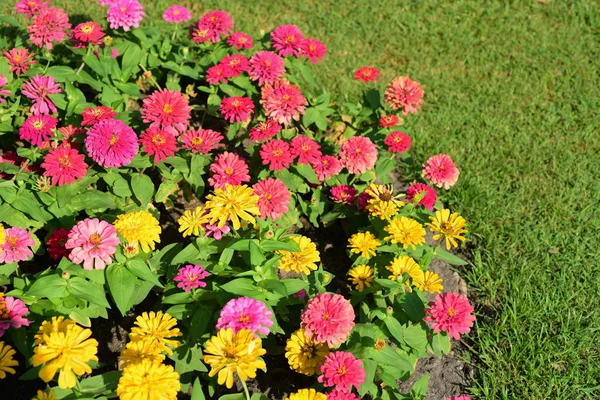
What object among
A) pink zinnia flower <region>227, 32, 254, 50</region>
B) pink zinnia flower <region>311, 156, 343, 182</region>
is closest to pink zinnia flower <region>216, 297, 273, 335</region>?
pink zinnia flower <region>311, 156, 343, 182</region>

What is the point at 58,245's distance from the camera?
8.22ft

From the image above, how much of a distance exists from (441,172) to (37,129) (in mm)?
2049

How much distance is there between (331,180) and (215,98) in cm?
85

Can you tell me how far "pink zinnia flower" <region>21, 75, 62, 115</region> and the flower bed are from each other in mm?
11

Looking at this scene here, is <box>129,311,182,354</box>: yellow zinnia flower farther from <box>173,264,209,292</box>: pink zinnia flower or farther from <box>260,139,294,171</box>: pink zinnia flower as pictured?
<box>260,139,294,171</box>: pink zinnia flower

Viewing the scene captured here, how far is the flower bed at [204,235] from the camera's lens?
2164 mm

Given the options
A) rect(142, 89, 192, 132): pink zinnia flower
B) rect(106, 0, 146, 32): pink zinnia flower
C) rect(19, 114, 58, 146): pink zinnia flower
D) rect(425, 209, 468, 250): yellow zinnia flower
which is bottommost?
rect(425, 209, 468, 250): yellow zinnia flower

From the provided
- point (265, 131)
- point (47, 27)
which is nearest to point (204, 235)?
point (265, 131)

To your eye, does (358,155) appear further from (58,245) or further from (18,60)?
(18,60)

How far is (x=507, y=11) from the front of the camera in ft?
18.6

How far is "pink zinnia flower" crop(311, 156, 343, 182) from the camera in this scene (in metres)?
3.15

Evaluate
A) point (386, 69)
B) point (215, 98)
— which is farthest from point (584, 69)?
point (215, 98)

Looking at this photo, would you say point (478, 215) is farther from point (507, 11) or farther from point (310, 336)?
point (507, 11)

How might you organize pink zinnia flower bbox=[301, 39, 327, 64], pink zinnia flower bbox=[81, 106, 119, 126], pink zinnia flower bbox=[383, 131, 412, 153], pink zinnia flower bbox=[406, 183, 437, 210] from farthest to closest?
pink zinnia flower bbox=[301, 39, 327, 64]
pink zinnia flower bbox=[383, 131, 412, 153]
pink zinnia flower bbox=[406, 183, 437, 210]
pink zinnia flower bbox=[81, 106, 119, 126]
